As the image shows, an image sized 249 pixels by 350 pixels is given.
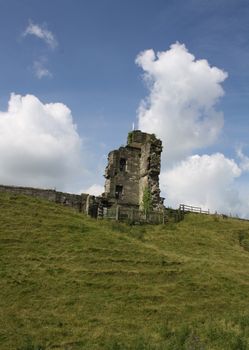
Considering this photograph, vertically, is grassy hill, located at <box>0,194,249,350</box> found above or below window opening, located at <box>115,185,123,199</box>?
below

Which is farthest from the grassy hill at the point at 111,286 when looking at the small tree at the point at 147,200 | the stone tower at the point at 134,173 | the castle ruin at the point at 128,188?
the stone tower at the point at 134,173

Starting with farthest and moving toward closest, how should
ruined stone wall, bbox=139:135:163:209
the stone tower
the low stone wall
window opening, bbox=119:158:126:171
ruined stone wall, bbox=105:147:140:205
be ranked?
window opening, bbox=119:158:126:171, ruined stone wall, bbox=105:147:140:205, the stone tower, ruined stone wall, bbox=139:135:163:209, the low stone wall

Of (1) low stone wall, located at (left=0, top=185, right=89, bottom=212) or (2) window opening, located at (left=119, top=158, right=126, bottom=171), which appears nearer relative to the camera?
(1) low stone wall, located at (left=0, top=185, right=89, bottom=212)

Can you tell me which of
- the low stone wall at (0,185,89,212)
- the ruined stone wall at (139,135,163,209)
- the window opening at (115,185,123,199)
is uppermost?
the ruined stone wall at (139,135,163,209)

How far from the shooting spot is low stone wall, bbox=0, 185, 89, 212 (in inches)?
1768

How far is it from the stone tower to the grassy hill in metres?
12.1

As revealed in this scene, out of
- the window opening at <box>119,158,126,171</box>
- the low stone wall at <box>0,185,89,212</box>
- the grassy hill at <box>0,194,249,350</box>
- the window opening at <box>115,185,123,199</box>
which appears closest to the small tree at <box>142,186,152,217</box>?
the window opening at <box>115,185,123,199</box>

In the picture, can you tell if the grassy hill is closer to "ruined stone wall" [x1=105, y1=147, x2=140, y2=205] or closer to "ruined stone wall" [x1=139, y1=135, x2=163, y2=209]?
"ruined stone wall" [x1=139, y1=135, x2=163, y2=209]

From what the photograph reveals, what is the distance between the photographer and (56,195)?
4622 centimetres

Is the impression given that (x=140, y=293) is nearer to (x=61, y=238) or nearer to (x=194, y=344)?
(x=194, y=344)

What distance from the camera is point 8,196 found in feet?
137

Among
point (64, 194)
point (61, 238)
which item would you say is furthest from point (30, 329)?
point (64, 194)

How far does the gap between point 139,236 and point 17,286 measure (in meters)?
15.6

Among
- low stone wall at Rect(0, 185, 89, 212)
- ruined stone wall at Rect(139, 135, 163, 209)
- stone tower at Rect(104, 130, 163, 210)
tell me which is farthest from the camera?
stone tower at Rect(104, 130, 163, 210)
